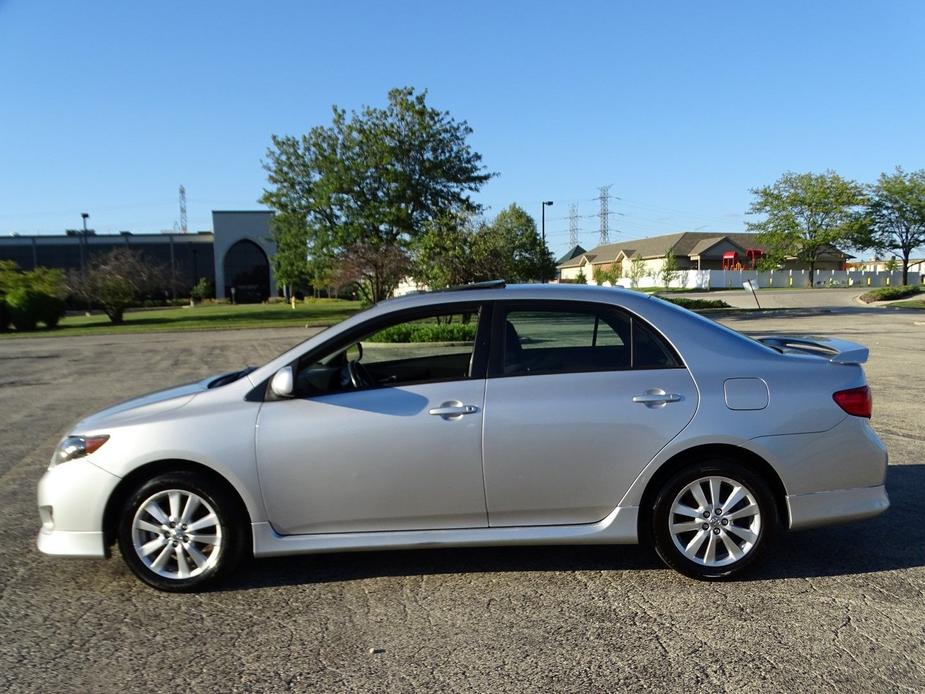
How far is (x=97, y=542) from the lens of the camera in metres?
4.18

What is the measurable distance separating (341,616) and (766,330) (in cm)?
2468

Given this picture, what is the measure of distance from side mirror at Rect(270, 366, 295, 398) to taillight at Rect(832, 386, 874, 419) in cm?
313

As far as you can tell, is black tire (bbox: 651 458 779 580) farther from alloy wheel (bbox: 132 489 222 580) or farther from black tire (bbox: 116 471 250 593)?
alloy wheel (bbox: 132 489 222 580)

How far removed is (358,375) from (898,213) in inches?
3021

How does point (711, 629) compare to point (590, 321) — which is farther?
point (590, 321)

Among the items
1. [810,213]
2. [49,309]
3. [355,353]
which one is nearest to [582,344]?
[355,353]

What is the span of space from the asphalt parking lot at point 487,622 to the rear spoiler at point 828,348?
125cm

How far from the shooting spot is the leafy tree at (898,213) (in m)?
67.2

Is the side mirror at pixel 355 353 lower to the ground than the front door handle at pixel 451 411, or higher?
higher

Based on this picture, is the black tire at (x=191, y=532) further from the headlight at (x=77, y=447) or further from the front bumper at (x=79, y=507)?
the headlight at (x=77, y=447)

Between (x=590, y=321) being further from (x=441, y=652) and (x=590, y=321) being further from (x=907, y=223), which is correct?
(x=907, y=223)

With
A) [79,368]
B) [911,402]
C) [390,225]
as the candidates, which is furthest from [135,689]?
[390,225]

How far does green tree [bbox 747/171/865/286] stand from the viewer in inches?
2426

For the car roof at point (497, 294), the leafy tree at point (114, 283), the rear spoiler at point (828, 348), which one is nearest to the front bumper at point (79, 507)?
the car roof at point (497, 294)
